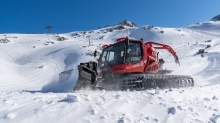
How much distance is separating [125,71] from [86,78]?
166 cm

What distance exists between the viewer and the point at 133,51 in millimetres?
8109

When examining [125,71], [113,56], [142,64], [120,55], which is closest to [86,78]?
[125,71]

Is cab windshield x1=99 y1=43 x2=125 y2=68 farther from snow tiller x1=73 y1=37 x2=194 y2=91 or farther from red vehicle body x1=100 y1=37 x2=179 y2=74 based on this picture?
red vehicle body x1=100 y1=37 x2=179 y2=74

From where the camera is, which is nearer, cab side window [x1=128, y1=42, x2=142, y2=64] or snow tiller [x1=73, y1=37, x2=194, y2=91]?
snow tiller [x1=73, y1=37, x2=194, y2=91]

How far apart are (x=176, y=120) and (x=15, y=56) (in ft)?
107

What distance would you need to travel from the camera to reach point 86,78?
6.78 meters

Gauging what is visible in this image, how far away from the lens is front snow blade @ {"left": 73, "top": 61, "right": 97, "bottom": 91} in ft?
22.0

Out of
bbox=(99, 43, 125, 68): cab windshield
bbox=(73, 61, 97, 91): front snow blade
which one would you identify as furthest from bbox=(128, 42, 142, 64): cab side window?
bbox=(73, 61, 97, 91): front snow blade

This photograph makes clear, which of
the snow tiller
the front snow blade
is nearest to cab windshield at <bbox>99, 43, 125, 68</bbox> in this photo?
the snow tiller

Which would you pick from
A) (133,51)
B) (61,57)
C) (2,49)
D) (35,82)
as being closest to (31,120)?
(133,51)

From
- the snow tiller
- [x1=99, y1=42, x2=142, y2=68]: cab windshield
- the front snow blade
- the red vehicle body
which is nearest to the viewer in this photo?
the front snow blade

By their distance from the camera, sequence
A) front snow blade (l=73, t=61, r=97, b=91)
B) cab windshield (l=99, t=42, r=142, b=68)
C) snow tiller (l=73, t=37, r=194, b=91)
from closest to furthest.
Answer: front snow blade (l=73, t=61, r=97, b=91)
snow tiller (l=73, t=37, r=194, b=91)
cab windshield (l=99, t=42, r=142, b=68)

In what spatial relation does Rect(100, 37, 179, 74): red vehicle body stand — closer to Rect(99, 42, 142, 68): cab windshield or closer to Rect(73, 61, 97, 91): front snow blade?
Rect(99, 42, 142, 68): cab windshield

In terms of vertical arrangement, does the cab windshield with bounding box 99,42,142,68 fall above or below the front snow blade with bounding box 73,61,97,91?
above
